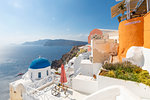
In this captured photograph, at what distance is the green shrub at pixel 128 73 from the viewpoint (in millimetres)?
4668

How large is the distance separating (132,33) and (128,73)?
395 cm

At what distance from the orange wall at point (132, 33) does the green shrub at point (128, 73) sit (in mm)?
2469

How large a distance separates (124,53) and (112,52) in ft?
9.61

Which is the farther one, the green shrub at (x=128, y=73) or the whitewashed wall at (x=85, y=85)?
the whitewashed wall at (x=85, y=85)

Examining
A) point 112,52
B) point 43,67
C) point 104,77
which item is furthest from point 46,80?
point 112,52

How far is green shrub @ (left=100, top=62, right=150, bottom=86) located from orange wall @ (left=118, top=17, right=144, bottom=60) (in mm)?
2469

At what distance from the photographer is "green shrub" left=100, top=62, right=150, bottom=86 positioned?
4.67 metres

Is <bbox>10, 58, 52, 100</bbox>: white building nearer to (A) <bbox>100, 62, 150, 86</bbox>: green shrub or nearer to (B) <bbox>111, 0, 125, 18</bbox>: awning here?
(A) <bbox>100, 62, 150, 86</bbox>: green shrub

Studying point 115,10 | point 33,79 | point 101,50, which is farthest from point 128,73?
point 33,79

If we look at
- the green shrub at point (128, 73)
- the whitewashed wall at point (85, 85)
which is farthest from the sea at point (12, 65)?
the green shrub at point (128, 73)

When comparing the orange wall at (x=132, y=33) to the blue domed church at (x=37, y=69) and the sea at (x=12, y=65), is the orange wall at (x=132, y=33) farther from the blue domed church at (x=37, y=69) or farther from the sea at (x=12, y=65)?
the sea at (x=12, y=65)

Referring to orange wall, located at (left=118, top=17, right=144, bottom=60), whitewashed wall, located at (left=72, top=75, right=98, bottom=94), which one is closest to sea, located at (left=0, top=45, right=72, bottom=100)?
whitewashed wall, located at (left=72, top=75, right=98, bottom=94)

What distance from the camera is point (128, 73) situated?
5117mm

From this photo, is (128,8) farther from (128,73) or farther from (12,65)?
(12,65)
